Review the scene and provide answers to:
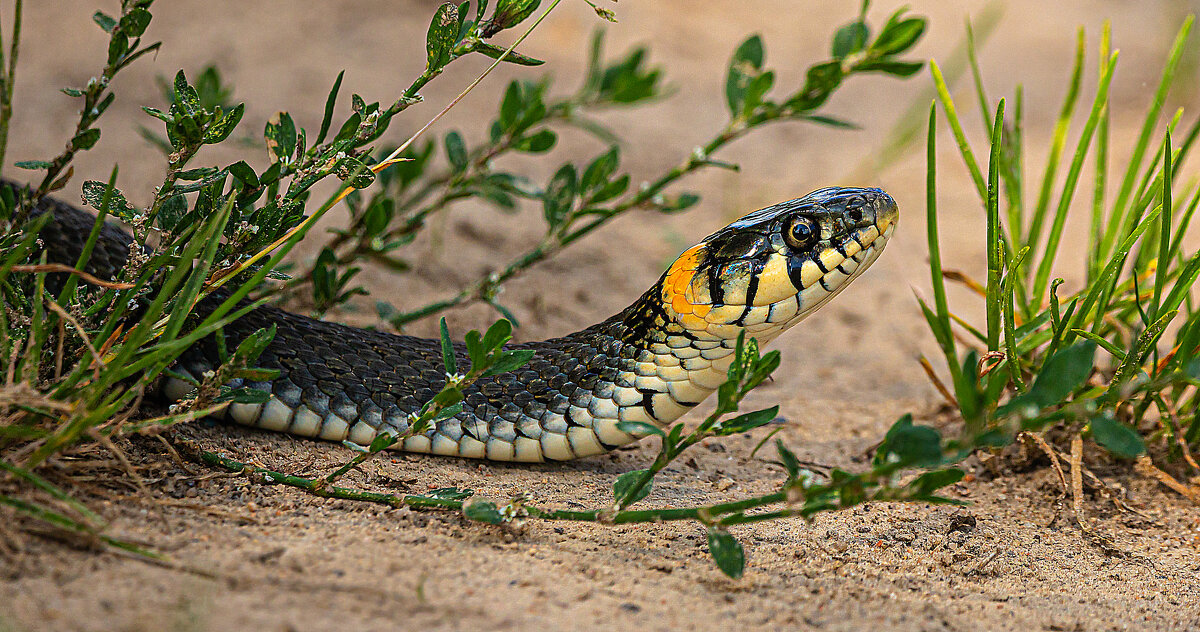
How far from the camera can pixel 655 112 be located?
6.23 metres

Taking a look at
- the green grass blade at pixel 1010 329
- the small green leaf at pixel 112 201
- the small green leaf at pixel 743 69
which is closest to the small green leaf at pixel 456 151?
the small green leaf at pixel 743 69

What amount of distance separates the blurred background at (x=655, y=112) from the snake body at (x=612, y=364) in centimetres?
116

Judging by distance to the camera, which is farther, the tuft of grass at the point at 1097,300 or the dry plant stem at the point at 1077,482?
the dry plant stem at the point at 1077,482

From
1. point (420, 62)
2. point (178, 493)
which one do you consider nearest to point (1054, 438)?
point (178, 493)

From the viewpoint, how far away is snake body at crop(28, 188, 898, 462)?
261 cm

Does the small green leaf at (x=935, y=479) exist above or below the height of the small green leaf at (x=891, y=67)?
below

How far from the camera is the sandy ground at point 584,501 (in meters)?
1.73

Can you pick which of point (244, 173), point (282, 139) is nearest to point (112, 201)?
point (244, 173)

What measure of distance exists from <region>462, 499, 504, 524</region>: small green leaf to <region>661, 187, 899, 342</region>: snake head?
2.83 feet

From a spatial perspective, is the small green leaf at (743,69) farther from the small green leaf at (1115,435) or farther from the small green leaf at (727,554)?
the small green leaf at (1115,435)

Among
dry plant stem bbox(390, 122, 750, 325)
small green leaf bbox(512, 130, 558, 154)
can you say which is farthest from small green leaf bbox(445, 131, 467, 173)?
dry plant stem bbox(390, 122, 750, 325)

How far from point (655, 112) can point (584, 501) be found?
4.25 meters

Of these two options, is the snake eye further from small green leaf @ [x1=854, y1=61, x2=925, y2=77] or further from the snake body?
small green leaf @ [x1=854, y1=61, x2=925, y2=77]

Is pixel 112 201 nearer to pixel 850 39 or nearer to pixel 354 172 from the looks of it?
pixel 354 172
